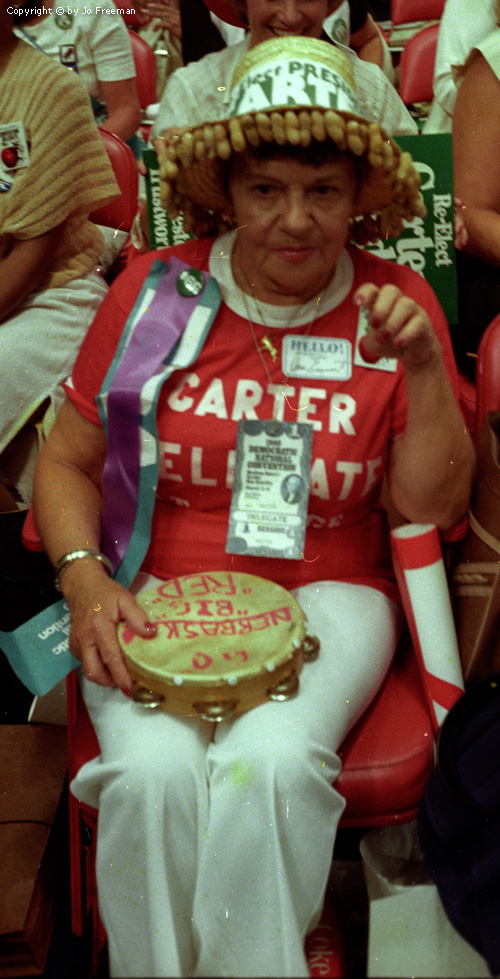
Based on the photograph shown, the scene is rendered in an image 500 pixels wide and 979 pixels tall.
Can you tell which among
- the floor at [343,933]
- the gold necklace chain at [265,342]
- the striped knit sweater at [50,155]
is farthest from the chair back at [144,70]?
the floor at [343,933]

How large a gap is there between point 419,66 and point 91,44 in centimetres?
48

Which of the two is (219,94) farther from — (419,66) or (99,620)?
(99,620)

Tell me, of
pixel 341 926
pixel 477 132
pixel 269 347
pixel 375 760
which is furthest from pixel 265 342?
pixel 341 926

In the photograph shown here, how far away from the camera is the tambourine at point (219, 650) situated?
1.00 m

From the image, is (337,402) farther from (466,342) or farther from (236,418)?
(466,342)

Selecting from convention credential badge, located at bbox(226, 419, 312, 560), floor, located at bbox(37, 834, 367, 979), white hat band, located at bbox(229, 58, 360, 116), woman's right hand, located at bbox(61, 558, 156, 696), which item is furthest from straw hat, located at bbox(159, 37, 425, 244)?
floor, located at bbox(37, 834, 367, 979)

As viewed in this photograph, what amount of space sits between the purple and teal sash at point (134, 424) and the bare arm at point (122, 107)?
200 mm

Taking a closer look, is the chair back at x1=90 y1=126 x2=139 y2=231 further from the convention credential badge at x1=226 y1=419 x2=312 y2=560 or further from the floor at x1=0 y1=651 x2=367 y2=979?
the floor at x1=0 y1=651 x2=367 y2=979

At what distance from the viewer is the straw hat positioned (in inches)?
39.0

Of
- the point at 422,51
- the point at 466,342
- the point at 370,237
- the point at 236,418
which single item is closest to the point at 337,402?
the point at 236,418

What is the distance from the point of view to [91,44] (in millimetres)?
1117

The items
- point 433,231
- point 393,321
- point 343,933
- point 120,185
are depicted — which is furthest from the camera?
point 433,231

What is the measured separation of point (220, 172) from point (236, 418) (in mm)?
346

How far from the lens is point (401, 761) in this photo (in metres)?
1.15
